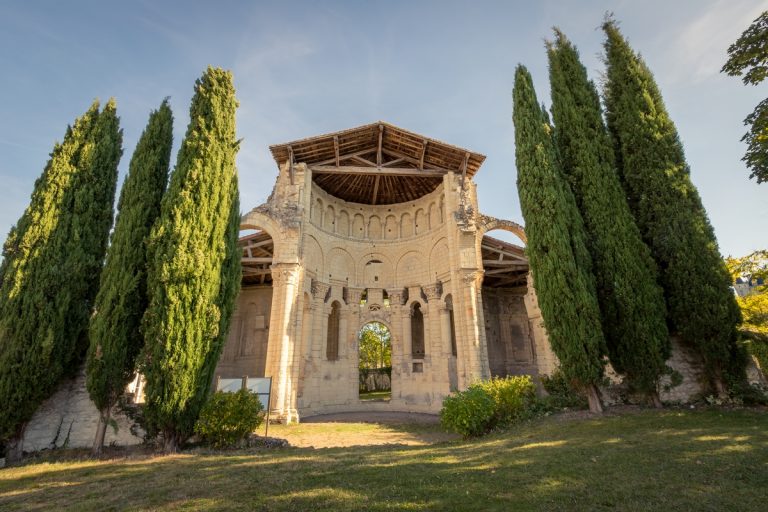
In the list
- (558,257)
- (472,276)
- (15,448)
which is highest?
(472,276)

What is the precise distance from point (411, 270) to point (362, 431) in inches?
383

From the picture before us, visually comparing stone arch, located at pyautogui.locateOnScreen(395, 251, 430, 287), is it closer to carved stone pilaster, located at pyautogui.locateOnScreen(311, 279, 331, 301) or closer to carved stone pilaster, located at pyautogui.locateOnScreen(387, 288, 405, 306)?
carved stone pilaster, located at pyautogui.locateOnScreen(387, 288, 405, 306)

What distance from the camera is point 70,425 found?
8156 millimetres

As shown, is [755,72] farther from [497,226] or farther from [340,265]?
[340,265]

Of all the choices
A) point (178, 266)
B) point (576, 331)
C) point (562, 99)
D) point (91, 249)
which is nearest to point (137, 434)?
point (178, 266)

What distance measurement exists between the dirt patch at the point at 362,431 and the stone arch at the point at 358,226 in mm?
9705

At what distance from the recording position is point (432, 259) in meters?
19.0

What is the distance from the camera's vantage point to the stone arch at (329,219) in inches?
772

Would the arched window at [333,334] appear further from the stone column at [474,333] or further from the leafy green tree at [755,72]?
the leafy green tree at [755,72]

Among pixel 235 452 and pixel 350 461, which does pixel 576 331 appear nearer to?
pixel 350 461

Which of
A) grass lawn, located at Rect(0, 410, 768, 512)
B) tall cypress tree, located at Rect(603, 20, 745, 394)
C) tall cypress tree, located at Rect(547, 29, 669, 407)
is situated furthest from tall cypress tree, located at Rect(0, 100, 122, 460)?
tall cypress tree, located at Rect(603, 20, 745, 394)

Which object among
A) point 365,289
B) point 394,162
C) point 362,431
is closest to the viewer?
point 362,431

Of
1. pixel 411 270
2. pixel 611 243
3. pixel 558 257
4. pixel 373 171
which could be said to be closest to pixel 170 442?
pixel 558 257

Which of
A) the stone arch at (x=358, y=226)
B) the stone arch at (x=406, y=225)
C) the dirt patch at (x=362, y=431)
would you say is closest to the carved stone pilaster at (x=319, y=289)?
the stone arch at (x=358, y=226)
